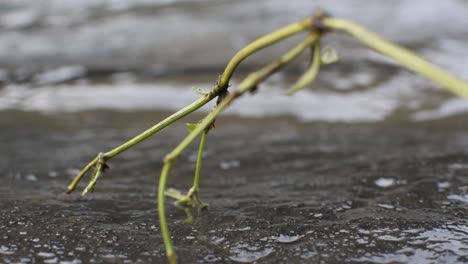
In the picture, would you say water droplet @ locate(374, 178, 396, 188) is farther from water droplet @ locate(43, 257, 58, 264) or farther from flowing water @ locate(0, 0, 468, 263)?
water droplet @ locate(43, 257, 58, 264)

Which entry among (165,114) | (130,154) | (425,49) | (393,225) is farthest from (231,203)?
(425,49)

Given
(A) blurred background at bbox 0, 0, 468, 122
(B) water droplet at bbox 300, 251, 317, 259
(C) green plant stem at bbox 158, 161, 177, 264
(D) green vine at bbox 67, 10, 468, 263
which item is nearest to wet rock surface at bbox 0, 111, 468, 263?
(B) water droplet at bbox 300, 251, 317, 259

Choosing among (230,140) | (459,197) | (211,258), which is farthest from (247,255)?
(230,140)

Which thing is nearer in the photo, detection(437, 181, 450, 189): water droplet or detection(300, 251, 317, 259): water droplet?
detection(300, 251, 317, 259): water droplet

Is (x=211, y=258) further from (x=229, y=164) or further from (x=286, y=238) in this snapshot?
(x=229, y=164)

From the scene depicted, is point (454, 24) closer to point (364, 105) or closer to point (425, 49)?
point (425, 49)

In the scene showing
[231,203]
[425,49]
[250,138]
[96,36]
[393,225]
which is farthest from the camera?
[96,36]
